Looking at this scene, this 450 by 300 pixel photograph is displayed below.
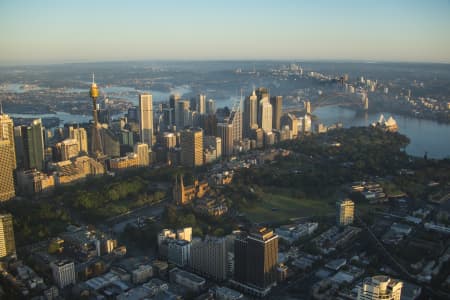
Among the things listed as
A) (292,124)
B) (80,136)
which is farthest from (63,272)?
(292,124)

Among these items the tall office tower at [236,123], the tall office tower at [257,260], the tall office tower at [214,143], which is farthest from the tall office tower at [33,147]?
the tall office tower at [257,260]

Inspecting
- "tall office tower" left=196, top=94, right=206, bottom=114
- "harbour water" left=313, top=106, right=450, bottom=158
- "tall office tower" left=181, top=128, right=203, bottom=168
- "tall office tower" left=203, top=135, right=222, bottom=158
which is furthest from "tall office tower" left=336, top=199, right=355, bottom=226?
"tall office tower" left=196, top=94, right=206, bottom=114

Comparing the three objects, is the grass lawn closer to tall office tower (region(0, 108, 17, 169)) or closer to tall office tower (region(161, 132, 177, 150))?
tall office tower (region(161, 132, 177, 150))

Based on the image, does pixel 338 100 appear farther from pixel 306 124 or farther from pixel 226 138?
pixel 226 138

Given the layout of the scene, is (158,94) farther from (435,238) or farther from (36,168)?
(435,238)

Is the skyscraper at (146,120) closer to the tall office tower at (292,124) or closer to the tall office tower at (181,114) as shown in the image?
the tall office tower at (181,114)

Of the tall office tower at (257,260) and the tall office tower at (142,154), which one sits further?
the tall office tower at (142,154)
